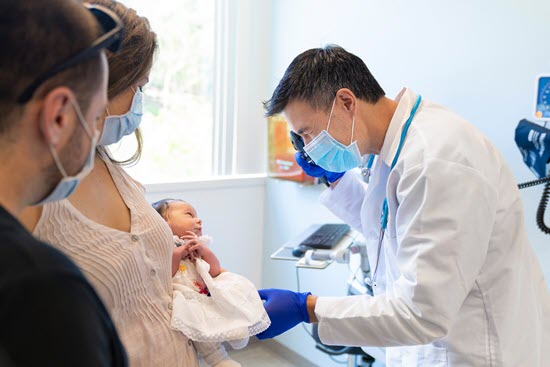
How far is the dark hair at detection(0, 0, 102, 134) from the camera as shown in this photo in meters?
0.58

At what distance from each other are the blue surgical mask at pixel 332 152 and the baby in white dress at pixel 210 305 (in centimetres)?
42

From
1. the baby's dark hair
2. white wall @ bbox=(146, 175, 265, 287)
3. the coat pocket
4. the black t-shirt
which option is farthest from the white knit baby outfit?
white wall @ bbox=(146, 175, 265, 287)

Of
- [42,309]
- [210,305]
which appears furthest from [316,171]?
[42,309]

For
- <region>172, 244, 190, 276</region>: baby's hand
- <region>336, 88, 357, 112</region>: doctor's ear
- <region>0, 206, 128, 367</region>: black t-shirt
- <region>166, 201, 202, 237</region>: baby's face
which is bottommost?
<region>172, 244, 190, 276</region>: baby's hand

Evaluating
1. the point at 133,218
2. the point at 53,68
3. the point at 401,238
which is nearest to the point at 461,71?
the point at 401,238

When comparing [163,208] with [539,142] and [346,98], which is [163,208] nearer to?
[346,98]

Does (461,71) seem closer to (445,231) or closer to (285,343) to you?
(445,231)

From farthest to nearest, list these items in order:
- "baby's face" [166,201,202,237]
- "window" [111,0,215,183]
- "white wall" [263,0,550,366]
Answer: "window" [111,0,215,183] → "white wall" [263,0,550,366] → "baby's face" [166,201,202,237]

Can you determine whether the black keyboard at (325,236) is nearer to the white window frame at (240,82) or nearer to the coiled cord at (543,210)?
the coiled cord at (543,210)

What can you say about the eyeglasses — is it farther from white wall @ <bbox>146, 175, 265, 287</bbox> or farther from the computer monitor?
white wall @ <bbox>146, 175, 265, 287</bbox>

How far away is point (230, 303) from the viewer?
1.29 meters

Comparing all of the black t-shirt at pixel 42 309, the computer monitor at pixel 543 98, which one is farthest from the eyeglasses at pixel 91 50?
the computer monitor at pixel 543 98

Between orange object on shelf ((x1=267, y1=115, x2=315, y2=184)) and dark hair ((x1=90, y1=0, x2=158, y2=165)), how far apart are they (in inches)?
68.4

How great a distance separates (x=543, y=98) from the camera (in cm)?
165
